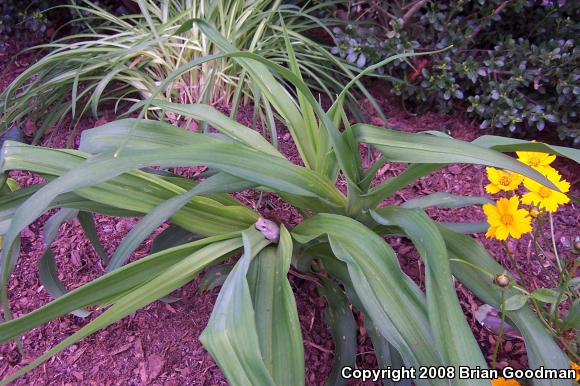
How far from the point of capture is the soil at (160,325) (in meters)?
1.19

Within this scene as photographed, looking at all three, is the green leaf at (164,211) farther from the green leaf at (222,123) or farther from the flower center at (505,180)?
the flower center at (505,180)

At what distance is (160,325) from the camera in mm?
1254

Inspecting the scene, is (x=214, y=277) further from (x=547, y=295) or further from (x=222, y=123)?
(x=547, y=295)

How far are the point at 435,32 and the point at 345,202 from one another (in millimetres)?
1007

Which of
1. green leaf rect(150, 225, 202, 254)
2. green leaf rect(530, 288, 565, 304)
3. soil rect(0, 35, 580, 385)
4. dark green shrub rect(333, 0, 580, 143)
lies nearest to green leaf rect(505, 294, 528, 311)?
green leaf rect(530, 288, 565, 304)

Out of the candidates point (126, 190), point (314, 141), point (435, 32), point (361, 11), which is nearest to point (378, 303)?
point (314, 141)

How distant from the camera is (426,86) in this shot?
5.68ft

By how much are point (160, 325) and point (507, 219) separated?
87 cm

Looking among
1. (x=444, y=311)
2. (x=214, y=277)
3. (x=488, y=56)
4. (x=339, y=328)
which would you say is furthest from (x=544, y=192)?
(x=488, y=56)

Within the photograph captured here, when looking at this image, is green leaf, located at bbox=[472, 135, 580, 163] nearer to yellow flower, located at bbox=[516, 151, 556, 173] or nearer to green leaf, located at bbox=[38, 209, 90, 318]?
yellow flower, located at bbox=[516, 151, 556, 173]

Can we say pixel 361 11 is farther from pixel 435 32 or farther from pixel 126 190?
pixel 126 190

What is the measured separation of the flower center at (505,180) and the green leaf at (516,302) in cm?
23

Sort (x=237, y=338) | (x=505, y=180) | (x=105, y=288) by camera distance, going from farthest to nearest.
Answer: (x=505, y=180)
(x=105, y=288)
(x=237, y=338)

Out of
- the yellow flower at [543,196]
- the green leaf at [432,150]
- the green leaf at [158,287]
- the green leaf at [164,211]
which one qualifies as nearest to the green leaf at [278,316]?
the green leaf at [158,287]
